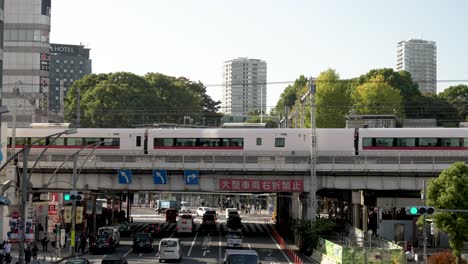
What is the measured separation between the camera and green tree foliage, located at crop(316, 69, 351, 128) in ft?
450

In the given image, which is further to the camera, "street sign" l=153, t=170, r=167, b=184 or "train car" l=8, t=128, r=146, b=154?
"train car" l=8, t=128, r=146, b=154

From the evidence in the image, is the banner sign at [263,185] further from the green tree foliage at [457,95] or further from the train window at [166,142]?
the green tree foliage at [457,95]

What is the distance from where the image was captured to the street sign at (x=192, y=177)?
71875mm

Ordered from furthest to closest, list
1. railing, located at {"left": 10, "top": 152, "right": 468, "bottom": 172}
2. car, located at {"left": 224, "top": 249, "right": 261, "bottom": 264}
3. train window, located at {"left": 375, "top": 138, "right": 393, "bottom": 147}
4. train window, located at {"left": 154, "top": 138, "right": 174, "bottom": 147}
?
train window, located at {"left": 154, "top": 138, "right": 174, "bottom": 147} → train window, located at {"left": 375, "top": 138, "right": 393, "bottom": 147} → railing, located at {"left": 10, "top": 152, "right": 468, "bottom": 172} → car, located at {"left": 224, "top": 249, "right": 261, "bottom": 264}

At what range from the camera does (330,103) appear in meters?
137

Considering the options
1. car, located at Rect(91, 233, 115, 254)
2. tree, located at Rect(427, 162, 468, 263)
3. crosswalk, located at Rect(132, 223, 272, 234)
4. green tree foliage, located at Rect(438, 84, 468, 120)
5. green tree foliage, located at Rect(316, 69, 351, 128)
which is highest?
green tree foliage, located at Rect(438, 84, 468, 120)

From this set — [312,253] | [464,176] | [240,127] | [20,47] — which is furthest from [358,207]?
[20,47]

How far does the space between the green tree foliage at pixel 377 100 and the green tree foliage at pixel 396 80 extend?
1318cm

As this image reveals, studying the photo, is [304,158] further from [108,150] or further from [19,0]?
[19,0]

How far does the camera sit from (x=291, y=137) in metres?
74.2

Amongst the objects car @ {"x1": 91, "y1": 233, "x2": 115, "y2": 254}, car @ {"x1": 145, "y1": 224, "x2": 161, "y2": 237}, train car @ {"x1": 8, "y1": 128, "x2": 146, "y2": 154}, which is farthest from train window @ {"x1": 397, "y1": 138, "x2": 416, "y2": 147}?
car @ {"x1": 145, "y1": 224, "x2": 161, "y2": 237}

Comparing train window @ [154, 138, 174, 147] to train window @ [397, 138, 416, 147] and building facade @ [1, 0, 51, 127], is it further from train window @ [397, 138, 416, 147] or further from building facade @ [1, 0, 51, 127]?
building facade @ [1, 0, 51, 127]

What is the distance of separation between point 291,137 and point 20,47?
2493 inches

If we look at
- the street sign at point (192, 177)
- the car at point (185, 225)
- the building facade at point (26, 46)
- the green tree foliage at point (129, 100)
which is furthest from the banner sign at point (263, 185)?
the green tree foliage at point (129, 100)
